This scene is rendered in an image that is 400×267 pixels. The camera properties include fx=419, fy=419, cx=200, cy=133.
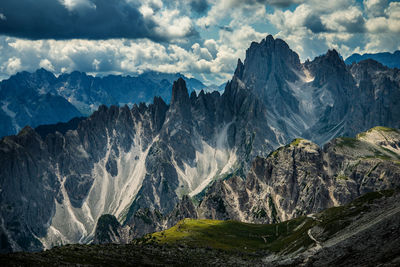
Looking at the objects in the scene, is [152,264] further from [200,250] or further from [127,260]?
[200,250]

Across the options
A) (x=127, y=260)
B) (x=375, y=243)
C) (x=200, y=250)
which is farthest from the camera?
(x=200, y=250)

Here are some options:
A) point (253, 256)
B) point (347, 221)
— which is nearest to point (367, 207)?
point (347, 221)

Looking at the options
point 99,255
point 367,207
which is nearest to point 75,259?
point 99,255

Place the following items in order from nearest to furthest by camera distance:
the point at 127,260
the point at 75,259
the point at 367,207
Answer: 1. the point at 75,259
2. the point at 127,260
3. the point at 367,207

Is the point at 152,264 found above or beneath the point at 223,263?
above

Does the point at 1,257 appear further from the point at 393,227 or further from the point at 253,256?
the point at 253,256

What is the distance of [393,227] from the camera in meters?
106

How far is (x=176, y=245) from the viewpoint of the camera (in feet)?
618

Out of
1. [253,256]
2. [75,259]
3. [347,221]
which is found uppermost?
[75,259]

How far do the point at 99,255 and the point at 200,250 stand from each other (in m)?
65.0

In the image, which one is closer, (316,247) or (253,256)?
(316,247)

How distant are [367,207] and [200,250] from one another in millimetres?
70804

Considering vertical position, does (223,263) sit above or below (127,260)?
below

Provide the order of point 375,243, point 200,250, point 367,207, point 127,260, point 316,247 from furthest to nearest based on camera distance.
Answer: point 200,250, point 367,207, point 316,247, point 127,260, point 375,243
